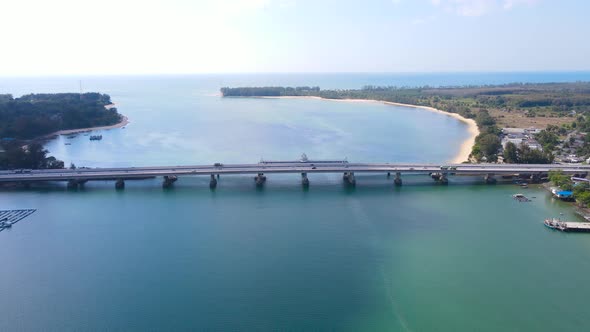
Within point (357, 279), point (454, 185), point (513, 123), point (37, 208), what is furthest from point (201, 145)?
point (513, 123)

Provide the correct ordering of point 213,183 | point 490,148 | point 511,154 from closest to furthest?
point 213,183 < point 511,154 < point 490,148

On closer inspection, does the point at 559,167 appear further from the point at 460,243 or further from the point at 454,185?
the point at 460,243

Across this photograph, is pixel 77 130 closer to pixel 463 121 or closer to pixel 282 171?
pixel 282 171

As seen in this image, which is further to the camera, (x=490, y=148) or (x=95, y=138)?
(x=95, y=138)

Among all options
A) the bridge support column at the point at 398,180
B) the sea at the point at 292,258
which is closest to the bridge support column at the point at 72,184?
the sea at the point at 292,258

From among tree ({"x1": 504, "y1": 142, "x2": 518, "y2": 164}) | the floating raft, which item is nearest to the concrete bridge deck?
tree ({"x1": 504, "y1": 142, "x2": 518, "y2": 164})

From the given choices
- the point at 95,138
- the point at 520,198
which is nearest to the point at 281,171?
the point at 520,198

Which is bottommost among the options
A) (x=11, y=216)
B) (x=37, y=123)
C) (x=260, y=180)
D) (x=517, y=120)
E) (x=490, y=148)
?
(x=11, y=216)

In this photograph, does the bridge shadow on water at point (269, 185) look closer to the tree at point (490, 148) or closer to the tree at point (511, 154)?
the tree at point (511, 154)
